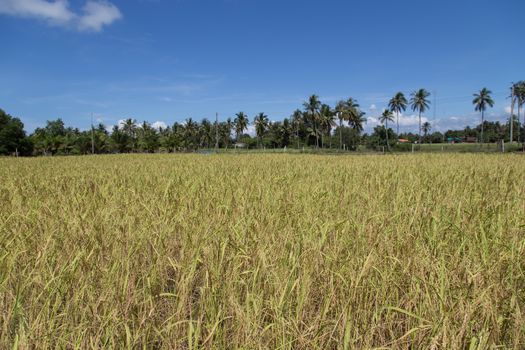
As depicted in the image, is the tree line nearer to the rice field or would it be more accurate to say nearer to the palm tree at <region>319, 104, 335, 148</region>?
the palm tree at <region>319, 104, 335, 148</region>

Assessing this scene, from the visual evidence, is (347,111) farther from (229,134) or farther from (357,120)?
(229,134)

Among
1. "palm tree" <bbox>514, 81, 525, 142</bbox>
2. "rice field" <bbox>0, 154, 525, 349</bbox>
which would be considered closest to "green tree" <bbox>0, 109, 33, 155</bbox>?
"rice field" <bbox>0, 154, 525, 349</bbox>

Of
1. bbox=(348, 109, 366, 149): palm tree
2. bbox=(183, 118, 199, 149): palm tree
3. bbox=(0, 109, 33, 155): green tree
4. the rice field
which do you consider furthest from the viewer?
bbox=(183, 118, 199, 149): palm tree

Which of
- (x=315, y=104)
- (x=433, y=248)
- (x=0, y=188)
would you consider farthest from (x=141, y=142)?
(x=433, y=248)

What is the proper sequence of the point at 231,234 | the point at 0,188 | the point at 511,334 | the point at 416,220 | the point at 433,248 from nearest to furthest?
the point at 511,334, the point at 433,248, the point at 231,234, the point at 416,220, the point at 0,188

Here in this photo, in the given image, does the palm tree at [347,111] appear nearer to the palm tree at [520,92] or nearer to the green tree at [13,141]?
the palm tree at [520,92]

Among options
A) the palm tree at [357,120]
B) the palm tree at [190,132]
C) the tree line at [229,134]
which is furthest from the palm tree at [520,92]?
the palm tree at [190,132]

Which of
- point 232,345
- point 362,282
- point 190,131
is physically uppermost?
point 190,131

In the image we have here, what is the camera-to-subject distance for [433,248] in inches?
81.3

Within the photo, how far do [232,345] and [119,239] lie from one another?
4.20 feet

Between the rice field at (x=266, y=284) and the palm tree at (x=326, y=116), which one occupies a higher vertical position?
the palm tree at (x=326, y=116)

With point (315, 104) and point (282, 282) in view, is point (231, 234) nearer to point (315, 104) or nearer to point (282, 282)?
point (282, 282)

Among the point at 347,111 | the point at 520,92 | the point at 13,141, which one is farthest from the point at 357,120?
the point at 13,141

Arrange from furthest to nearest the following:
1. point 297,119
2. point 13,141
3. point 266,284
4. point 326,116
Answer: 1. point 297,119
2. point 326,116
3. point 13,141
4. point 266,284
